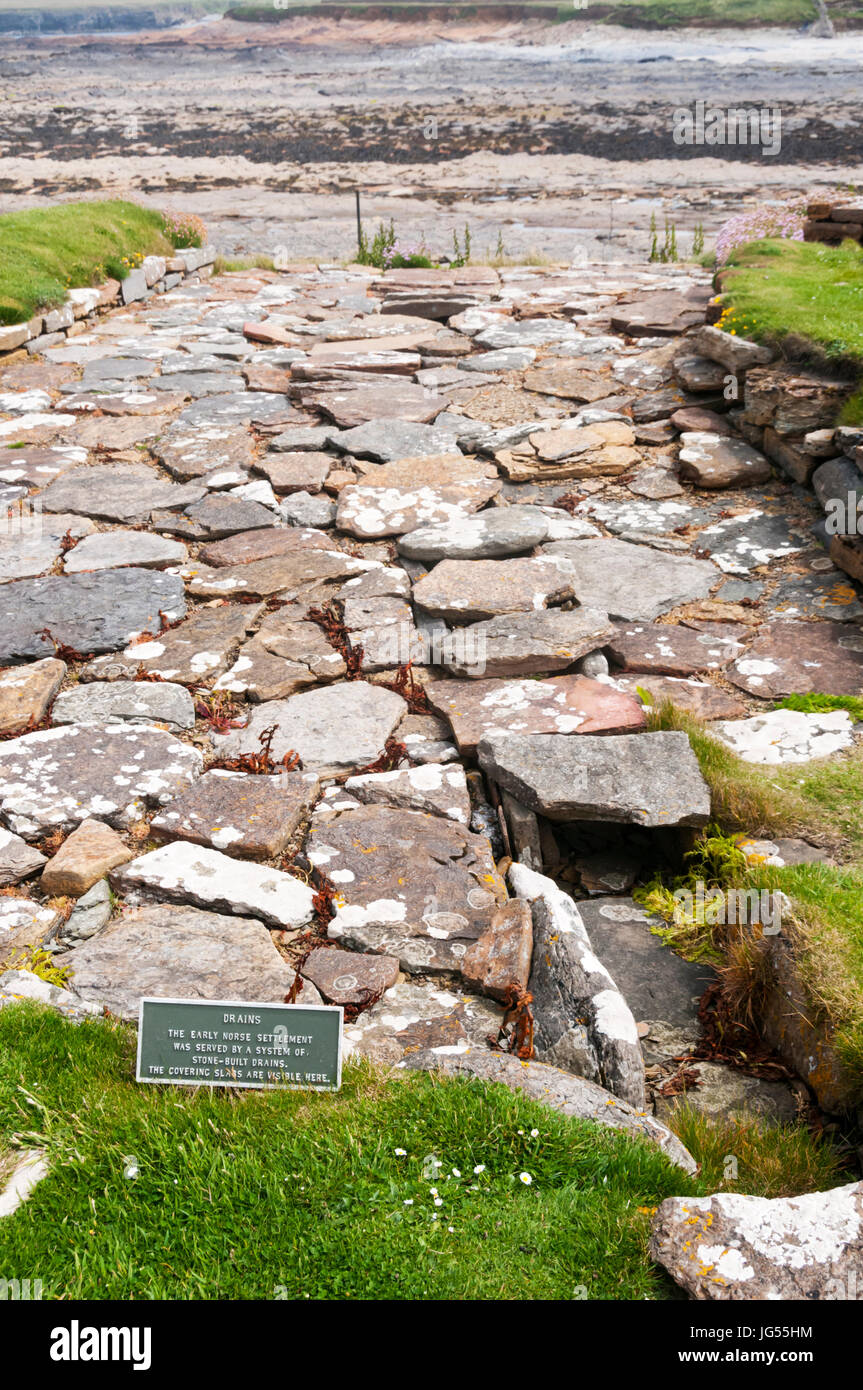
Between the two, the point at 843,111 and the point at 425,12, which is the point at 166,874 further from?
the point at 425,12

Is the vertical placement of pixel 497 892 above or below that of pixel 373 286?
below

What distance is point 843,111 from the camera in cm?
3619

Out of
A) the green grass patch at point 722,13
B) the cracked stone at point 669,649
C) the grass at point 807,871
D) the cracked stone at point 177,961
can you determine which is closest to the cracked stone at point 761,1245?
the grass at point 807,871

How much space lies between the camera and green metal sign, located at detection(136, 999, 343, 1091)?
8.38 ft

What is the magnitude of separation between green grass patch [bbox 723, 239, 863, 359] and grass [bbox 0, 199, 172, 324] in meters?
6.20

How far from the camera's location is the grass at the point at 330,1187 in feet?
6.82

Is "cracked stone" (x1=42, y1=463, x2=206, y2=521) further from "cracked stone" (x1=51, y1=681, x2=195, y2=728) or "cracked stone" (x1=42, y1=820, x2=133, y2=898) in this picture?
"cracked stone" (x1=42, y1=820, x2=133, y2=898)

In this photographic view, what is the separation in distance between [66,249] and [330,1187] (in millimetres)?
10717

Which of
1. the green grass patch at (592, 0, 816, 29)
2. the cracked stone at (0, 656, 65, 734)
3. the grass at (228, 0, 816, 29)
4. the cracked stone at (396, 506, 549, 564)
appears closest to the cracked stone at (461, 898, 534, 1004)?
the cracked stone at (0, 656, 65, 734)

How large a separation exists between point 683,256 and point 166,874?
48.8 ft

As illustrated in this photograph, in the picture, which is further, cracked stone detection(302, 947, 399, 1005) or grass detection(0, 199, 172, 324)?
grass detection(0, 199, 172, 324)

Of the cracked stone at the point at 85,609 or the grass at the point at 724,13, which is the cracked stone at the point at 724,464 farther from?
the grass at the point at 724,13

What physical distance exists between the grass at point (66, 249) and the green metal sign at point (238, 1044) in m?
8.20
